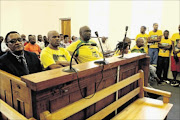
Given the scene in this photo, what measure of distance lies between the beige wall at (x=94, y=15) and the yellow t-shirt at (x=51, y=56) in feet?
11.5

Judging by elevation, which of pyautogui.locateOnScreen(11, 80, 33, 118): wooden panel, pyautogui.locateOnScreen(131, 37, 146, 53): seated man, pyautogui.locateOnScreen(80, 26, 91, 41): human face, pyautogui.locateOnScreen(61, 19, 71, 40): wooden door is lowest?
pyautogui.locateOnScreen(11, 80, 33, 118): wooden panel

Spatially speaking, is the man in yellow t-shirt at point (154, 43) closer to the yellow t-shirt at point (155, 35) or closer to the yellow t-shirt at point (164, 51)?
the yellow t-shirt at point (155, 35)

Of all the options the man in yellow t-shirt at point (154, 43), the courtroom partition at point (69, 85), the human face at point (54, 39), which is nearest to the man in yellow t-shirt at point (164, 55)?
the man in yellow t-shirt at point (154, 43)

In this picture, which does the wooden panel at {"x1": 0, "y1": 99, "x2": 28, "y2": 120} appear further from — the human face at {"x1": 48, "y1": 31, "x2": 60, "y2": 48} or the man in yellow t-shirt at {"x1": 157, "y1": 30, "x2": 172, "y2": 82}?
the man in yellow t-shirt at {"x1": 157, "y1": 30, "x2": 172, "y2": 82}

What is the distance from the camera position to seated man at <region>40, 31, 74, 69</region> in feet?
6.68

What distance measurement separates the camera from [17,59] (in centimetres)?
176

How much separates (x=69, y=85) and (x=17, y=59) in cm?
82

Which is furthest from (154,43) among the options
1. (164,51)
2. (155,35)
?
(164,51)

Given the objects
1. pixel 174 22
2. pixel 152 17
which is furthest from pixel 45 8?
pixel 174 22

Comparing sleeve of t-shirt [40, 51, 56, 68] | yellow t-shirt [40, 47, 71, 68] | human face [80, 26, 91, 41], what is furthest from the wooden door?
sleeve of t-shirt [40, 51, 56, 68]

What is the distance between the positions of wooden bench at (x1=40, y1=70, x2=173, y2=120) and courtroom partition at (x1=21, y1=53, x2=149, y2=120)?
Answer: 0.06 meters

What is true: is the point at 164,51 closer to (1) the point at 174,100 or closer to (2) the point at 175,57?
(2) the point at 175,57

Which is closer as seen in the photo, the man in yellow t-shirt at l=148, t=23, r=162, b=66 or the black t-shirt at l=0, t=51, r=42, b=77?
the black t-shirt at l=0, t=51, r=42, b=77

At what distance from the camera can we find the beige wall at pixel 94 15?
4734mm
